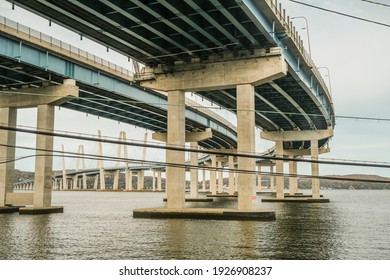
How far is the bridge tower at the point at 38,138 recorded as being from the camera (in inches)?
1951

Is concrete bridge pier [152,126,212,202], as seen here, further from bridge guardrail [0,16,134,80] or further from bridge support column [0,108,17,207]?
bridge support column [0,108,17,207]

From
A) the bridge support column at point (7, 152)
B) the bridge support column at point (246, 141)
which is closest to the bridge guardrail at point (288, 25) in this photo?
the bridge support column at point (246, 141)

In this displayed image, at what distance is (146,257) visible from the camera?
20.6 m

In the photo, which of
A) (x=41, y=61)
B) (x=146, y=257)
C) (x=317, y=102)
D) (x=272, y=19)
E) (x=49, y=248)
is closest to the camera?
(x=146, y=257)

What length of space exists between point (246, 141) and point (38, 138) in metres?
21.6

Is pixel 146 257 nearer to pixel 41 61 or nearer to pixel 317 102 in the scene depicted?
pixel 41 61

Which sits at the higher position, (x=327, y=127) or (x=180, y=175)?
(x=327, y=127)

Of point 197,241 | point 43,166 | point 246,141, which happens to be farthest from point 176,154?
point 197,241

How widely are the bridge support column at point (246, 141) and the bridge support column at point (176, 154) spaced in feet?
18.9

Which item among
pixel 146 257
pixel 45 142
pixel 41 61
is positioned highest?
pixel 41 61

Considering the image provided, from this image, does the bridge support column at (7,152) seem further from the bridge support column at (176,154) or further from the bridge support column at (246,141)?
the bridge support column at (246,141)

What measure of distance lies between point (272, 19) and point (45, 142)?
25.3 metres

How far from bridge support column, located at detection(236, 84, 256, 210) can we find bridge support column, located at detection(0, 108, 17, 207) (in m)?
25.0
